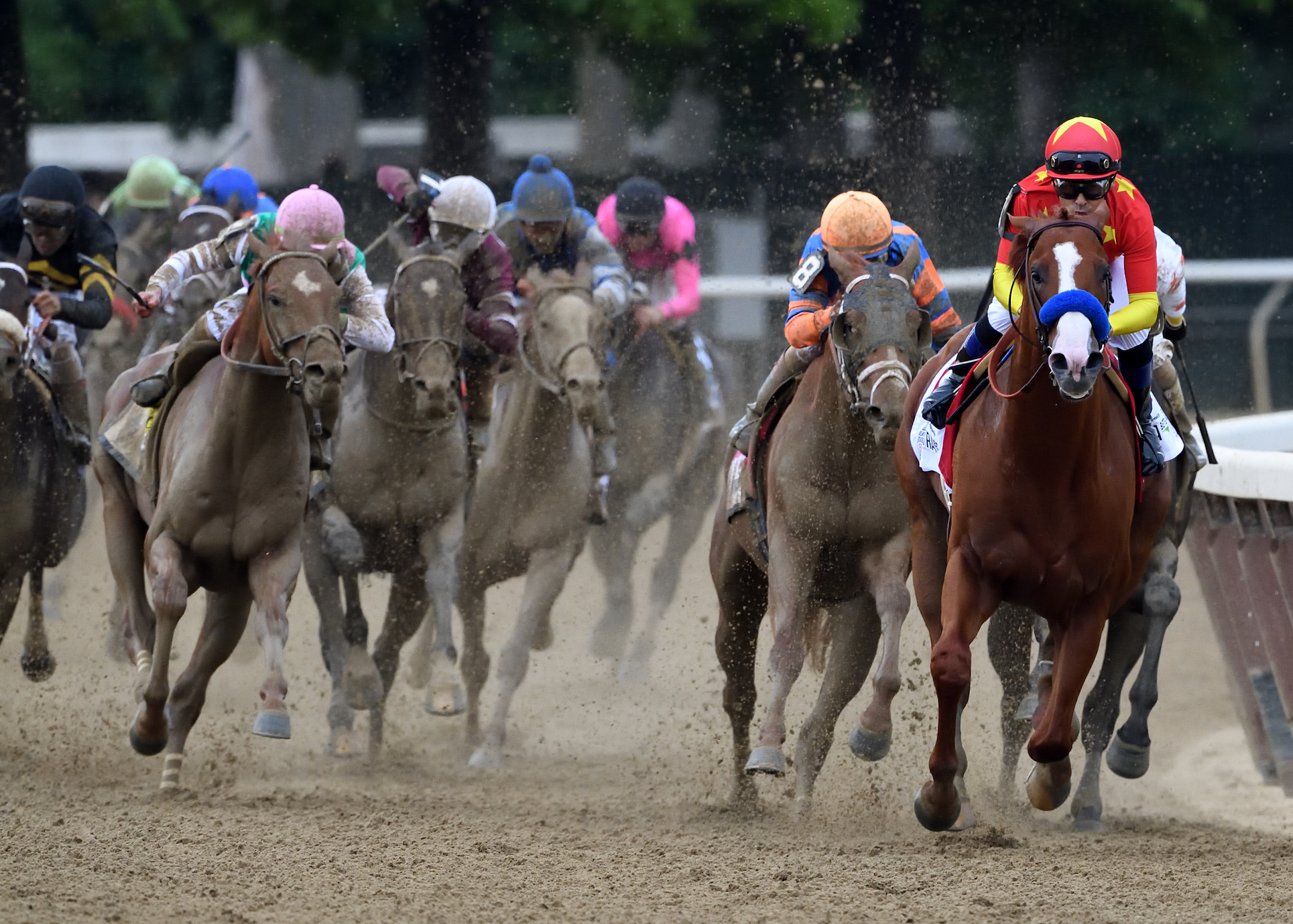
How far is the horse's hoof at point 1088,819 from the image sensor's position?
720cm

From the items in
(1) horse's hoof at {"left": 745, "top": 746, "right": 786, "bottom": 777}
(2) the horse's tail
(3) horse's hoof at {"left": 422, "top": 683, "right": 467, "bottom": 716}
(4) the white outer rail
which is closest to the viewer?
(1) horse's hoof at {"left": 745, "top": 746, "right": 786, "bottom": 777}

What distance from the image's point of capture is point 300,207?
23.8 feet

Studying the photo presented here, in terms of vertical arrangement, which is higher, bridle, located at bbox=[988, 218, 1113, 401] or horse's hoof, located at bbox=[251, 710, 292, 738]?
bridle, located at bbox=[988, 218, 1113, 401]

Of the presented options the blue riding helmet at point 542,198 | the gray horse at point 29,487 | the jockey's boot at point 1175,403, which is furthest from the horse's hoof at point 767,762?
the blue riding helmet at point 542,198

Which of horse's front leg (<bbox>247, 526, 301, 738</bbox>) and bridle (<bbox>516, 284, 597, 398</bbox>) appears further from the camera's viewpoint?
bridle (<bbox>516, 284, 597, 398</bbox>)

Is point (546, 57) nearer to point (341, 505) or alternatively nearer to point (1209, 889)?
point (341, 505)

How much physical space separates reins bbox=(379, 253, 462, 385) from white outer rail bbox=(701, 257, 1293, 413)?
17.1ft

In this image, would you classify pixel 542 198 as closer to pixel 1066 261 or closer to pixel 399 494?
pixel 399 494

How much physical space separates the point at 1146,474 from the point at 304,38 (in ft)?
31.7

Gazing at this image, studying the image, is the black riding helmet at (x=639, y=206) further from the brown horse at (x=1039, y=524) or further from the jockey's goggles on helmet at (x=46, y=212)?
the brown horse at (x=1039, y=524)

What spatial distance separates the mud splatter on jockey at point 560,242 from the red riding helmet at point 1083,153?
3.61 meters

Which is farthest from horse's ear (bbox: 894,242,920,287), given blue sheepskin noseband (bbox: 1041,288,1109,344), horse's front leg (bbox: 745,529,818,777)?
blue sheepskin noseband (bbox: 1041,288,1109,344)

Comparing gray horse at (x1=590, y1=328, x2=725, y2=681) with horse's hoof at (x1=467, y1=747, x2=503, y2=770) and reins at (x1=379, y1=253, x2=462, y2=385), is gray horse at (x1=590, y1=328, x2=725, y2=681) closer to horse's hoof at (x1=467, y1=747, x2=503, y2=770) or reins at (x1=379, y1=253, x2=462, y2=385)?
horse's hoof at (x1=467, y1=747, x2=503, y2=770)

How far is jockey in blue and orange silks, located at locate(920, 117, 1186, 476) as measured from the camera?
573 centimetres
